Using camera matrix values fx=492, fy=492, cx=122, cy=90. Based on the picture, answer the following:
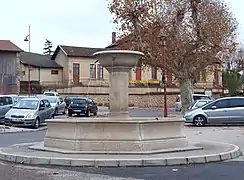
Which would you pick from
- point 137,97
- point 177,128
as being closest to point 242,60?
point 137,97

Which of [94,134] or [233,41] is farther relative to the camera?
[233,41]

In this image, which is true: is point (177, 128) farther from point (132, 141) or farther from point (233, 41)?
point (233, 41)

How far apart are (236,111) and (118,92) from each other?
12.6 m

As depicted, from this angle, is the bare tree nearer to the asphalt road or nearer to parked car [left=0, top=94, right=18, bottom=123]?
parked car [left=0, top=94, right=18, bottom=123]

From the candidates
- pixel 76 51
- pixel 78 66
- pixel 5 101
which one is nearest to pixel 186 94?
pixel 5 101

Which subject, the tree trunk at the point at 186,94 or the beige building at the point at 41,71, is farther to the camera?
the beige building at the point at 41,71

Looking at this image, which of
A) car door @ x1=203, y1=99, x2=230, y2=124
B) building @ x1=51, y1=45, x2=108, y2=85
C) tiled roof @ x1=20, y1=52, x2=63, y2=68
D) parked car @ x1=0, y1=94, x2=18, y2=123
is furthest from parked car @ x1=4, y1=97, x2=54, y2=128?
tiled roof @ x1=20, y1=52, x2=63, y2=68

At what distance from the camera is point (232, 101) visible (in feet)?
87.6

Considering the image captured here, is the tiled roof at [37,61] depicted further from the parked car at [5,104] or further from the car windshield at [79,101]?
the parked car at [5,104]

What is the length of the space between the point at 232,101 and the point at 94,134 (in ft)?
49.8

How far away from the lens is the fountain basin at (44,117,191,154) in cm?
1292

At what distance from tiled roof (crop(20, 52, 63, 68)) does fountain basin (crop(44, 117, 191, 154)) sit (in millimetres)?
64711

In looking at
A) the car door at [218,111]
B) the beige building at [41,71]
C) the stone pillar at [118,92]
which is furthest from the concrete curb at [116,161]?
the beige building at [41,71]

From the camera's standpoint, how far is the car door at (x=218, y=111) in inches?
1040
